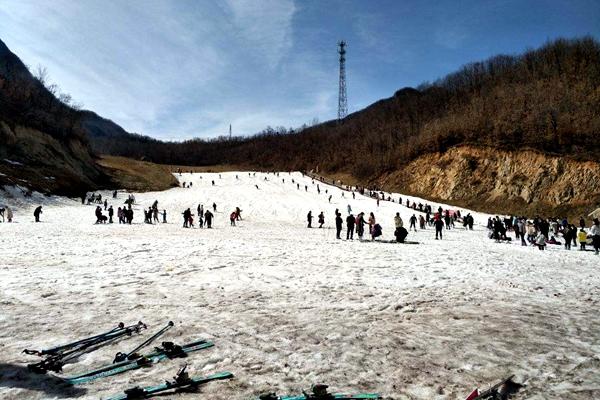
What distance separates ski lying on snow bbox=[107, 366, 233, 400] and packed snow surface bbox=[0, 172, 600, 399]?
0.18m

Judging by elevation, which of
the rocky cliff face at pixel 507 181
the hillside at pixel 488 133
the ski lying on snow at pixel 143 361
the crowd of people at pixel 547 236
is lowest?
the ski lying on snow at pixel 143 361

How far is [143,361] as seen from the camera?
16.1ft

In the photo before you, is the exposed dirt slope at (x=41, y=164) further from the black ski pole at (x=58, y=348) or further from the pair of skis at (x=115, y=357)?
the pair of skis at (x=115, y=357)

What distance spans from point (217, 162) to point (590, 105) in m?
110

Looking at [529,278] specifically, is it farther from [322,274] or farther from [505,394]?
[505,394]

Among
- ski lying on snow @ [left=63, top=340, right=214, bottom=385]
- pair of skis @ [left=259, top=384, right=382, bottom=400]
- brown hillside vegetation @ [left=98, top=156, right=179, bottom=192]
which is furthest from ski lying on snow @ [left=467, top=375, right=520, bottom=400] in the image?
brown hillside vegetation @ [left=98, top=156, right=179, bottom=192]

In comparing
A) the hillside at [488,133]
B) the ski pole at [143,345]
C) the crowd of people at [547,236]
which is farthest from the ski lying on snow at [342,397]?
the hillside at [488,133]

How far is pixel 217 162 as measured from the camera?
137 metres

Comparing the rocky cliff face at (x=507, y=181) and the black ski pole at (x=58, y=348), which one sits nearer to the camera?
the black ski pole at (x=58, y=348)

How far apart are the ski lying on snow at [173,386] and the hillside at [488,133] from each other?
53466mm

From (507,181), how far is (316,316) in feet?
185

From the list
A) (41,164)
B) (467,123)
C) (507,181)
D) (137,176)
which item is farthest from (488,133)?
(41,164)

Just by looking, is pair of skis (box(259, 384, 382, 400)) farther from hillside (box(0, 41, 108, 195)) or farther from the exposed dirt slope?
the exposed dirt slope

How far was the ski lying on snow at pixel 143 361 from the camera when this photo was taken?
4.56 m
